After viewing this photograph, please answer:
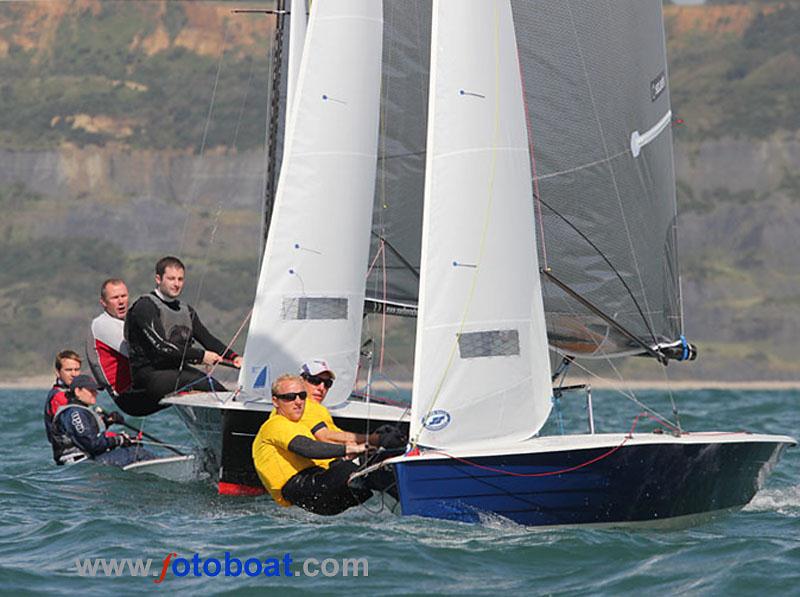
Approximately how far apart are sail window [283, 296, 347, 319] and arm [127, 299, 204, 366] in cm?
88

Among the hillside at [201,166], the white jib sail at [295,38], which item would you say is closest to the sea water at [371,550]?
the white jib sail at [295,38]

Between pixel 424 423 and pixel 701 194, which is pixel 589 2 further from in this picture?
→ pixel 701 194

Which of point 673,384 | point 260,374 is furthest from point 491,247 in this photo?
point 673,384

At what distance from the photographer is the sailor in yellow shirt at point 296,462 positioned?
431 inches

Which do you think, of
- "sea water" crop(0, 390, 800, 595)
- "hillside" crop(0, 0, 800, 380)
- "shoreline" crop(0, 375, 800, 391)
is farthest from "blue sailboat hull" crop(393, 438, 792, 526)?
"hillside" crop(0, 0, 800, 380)

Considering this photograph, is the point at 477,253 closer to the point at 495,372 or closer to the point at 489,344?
the point at 489,344

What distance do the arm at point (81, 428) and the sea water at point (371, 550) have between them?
780 mm

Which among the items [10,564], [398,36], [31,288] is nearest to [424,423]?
[10,564]

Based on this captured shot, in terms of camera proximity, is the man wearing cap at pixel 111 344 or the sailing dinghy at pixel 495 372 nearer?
the sailing dinghy at pixel 495 372

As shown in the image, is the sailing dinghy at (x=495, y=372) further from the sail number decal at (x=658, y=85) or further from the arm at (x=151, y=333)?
the sail number decal at (x=658, y=85)

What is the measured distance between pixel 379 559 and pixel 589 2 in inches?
247

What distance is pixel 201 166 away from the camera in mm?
79500

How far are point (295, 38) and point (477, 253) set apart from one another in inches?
219

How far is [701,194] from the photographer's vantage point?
8450 centimetres
